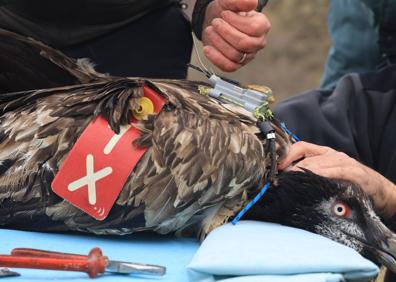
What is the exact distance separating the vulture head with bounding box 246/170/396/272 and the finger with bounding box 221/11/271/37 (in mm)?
398

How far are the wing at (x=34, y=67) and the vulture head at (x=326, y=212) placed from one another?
0.55 metres

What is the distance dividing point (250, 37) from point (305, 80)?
6.75 meters

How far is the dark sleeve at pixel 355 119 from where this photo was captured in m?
2.93

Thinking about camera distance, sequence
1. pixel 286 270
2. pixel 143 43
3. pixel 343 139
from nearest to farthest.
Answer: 1. pixel 286 270
2. pixel 143 43
3. pixel 343 139

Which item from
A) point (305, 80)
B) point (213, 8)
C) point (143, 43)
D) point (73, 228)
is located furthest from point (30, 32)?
point (305, 80)

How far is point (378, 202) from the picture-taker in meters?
2.31

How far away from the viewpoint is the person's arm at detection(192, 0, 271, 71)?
211 centimetres

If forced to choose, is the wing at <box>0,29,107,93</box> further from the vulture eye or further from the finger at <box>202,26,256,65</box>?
the vulture eye

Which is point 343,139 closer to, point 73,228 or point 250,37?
point 250,37

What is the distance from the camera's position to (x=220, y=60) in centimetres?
216

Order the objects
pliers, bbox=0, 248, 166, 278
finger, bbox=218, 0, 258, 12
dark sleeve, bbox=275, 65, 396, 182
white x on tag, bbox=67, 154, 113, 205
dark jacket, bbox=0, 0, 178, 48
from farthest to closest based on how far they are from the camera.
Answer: dark sleeve, bbox=275, 65, 396, 182
dark jacket, bbox=0, 0, 178, 48
finger, bbox=218, 0, 258, 12
white x on tag, bbox=67, 154, 113, 205
pliers, bbox=0, 248, 166, 278

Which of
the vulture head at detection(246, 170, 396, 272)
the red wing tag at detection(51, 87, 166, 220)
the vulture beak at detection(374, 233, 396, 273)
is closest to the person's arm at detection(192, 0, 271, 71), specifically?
the vulture head at detection(246, 170, 396, 272)

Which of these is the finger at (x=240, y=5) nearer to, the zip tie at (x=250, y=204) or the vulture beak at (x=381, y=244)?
the zip tie at (x=250, y=204)

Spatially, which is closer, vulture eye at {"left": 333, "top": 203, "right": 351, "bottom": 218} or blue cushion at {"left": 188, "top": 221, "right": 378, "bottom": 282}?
blue cushion at {"left": 188, "top": 221, "right": 378, "bottom": 282}
